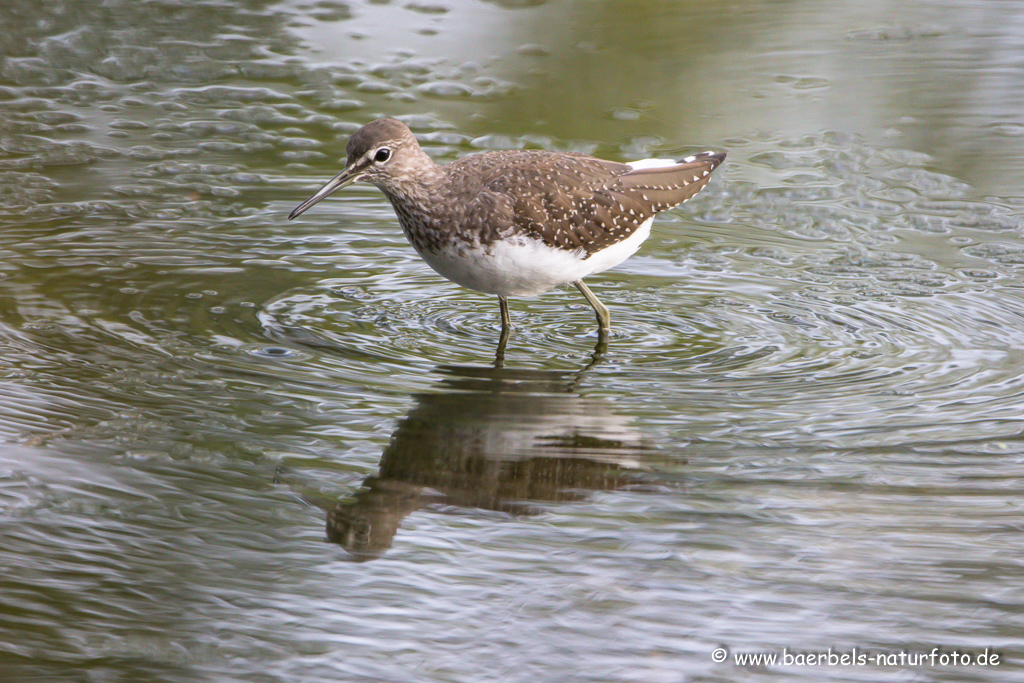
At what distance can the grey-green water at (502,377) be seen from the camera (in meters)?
3.31

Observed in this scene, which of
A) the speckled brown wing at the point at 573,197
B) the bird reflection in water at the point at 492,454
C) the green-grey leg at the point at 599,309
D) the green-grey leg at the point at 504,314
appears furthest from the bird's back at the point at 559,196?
the bird reflection in water at the point at 492,454

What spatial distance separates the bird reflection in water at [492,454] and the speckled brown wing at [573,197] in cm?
72

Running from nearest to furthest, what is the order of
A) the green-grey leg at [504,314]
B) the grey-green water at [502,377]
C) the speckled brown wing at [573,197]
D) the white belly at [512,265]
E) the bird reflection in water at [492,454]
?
the grey-green water at [502,377] < the bird reflection in water at [492,454] < the white belly at [512,265] < the speckled brown wing at [573,197] < the green-grey leg at [504,314]

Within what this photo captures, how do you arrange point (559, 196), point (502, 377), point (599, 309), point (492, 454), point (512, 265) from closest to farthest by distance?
point (492, 454)
point (502, 377)
point (512, 265)
point (559, 196)
point (599, 309)

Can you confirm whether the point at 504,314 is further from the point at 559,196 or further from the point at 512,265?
the point at 559,196

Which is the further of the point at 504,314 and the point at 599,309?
the point at 599,309

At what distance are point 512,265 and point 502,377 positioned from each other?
0.53 m

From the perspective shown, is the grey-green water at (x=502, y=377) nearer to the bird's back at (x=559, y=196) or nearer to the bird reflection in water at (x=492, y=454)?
the bird reflection in water at (x=492, y=454)

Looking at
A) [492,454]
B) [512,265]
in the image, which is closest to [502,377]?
[512,265]

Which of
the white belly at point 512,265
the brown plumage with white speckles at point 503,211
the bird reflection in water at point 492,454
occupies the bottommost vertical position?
the bird reflection in water at point 492,454

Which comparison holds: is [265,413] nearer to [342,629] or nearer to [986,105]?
[342,629]

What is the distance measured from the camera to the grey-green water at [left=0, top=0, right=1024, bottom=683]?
3311 millimetres

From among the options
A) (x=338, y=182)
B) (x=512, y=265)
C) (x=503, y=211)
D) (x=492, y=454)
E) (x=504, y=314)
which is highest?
(x=338, y=182)

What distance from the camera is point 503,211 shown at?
5.15m
